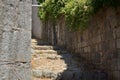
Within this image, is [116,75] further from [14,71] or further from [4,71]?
[4,71]

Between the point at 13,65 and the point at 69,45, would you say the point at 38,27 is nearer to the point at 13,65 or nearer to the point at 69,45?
the point at 69,45

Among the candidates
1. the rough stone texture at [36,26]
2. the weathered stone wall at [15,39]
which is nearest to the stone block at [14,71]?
the weathered stone wall at [15,39]

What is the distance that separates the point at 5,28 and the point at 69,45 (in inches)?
254

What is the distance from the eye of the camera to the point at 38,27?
528 inches

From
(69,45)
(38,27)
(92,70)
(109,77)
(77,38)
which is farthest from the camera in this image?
(38,27)

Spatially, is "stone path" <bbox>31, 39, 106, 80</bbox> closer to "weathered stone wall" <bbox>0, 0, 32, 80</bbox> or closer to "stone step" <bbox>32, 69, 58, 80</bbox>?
"stone step" <bbox>32, 69, 58, 80</bbox>

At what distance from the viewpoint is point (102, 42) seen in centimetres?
702

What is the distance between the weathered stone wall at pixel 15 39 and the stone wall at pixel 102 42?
333 cm

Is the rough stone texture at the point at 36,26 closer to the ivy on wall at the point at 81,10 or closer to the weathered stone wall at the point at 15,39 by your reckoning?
the ivy on wall at the point at 81,10

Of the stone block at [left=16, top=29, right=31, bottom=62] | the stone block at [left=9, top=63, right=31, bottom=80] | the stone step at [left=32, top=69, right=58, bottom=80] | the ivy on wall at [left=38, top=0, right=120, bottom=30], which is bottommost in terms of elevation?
the stone step at [left=32, top=69, right=58, bottom=80]

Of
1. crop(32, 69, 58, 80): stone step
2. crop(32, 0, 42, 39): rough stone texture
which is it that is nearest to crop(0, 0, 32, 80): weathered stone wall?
crop(32, 69, 58, 80): stone step

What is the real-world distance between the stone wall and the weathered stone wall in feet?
10.9

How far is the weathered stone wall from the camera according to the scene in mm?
3068

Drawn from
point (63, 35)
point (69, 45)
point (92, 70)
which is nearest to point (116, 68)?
point (92, 70)
